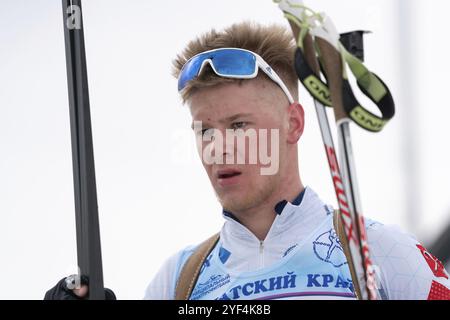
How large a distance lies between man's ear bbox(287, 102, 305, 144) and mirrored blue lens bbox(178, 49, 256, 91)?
0.23 m

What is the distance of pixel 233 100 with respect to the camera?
92.0 inches

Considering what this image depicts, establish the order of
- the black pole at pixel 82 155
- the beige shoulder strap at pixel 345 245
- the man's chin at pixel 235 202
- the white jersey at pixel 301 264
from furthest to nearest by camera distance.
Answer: the man's chin at pixel 235 202 < the white jersey at pixel 301 264 < the beige shoulder strap at pixel 345 245 < the black pole at pixel 82 155

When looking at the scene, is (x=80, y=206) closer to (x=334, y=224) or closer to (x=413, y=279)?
(x=334, y=224)

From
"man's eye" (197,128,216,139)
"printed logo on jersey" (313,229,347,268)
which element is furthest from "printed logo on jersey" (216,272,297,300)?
"man's eye" (197,128,216,139)

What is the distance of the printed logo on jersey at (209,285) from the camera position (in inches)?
94.3

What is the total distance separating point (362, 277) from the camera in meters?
1.57

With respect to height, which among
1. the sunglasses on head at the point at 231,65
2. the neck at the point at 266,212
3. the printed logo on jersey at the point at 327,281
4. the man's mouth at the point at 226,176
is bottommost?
the printed logo on jersey at the point at 327,281

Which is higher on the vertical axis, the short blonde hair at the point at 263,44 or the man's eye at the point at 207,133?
the short blonde hair at the point at 263,44

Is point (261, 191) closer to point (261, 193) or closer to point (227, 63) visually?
point (261, 193)

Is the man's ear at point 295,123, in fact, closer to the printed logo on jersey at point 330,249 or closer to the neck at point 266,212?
the neck at point 266,212

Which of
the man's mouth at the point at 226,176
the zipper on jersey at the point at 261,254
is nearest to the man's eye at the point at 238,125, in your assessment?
the man's mouth at the point at 226,176

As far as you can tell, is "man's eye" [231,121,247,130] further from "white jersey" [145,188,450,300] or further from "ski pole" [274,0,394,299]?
"ski pole" [274,0,394,299]
